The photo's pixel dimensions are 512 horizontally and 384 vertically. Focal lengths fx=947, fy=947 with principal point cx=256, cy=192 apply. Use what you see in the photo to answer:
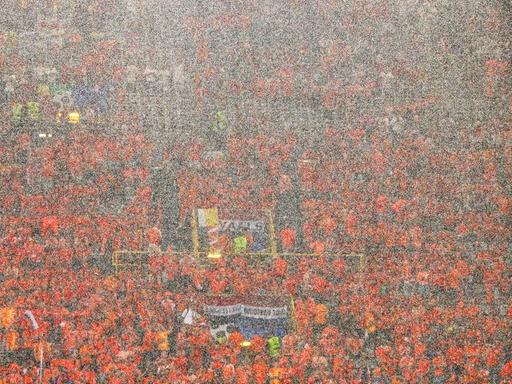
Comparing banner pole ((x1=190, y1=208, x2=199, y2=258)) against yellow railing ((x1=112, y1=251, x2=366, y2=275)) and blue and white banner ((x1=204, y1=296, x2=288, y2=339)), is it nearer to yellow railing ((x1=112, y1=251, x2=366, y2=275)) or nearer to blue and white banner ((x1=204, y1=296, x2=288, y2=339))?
yellow railing ((x1=112, y1=251, x2=366, y2=275))

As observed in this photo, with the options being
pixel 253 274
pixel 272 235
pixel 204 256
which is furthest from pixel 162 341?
pixel 272 235

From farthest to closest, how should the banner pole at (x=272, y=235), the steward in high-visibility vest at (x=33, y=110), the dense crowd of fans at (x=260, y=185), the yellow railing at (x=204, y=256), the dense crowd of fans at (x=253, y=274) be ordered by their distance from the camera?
the steward in high-visibility vest at (x=33, y=110) → the banner pole at (x=272, y=235) → the yellow railing at (x=204, y=256) → the dense crowd of fans at (x=260, y=185) → the dense crowd of fans at (x=253, y=274)

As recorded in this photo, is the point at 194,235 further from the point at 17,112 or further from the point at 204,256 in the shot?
the point at 17,112

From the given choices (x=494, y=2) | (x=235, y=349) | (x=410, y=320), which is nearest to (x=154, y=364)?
(x=235, y=349)

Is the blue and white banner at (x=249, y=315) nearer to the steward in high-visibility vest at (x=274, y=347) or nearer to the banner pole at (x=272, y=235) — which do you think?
the steward in high-visibility vest at (x=274, y=347)

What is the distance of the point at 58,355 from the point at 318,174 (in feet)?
38.2

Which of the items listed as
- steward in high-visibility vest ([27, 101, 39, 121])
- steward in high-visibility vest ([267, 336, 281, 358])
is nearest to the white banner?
steward in high-visibility vest ([267, 336, 281, 358])

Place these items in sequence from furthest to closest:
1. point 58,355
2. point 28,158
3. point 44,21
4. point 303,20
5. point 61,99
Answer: point 303,20 → point 44,21 → point 61,99 → point 28,158 → point 58,355

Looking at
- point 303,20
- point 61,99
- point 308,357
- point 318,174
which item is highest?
point 303,20

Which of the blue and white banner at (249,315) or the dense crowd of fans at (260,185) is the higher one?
the dense crowd of fans at (260,185)

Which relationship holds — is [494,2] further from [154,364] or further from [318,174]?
[154,364]

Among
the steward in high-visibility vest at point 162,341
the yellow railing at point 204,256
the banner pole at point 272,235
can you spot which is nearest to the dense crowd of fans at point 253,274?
the steward in high-visibility vest at point 162,341

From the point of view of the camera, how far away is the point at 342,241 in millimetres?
26625

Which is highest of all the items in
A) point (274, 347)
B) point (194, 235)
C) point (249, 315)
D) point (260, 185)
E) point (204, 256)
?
point (260, 185)
